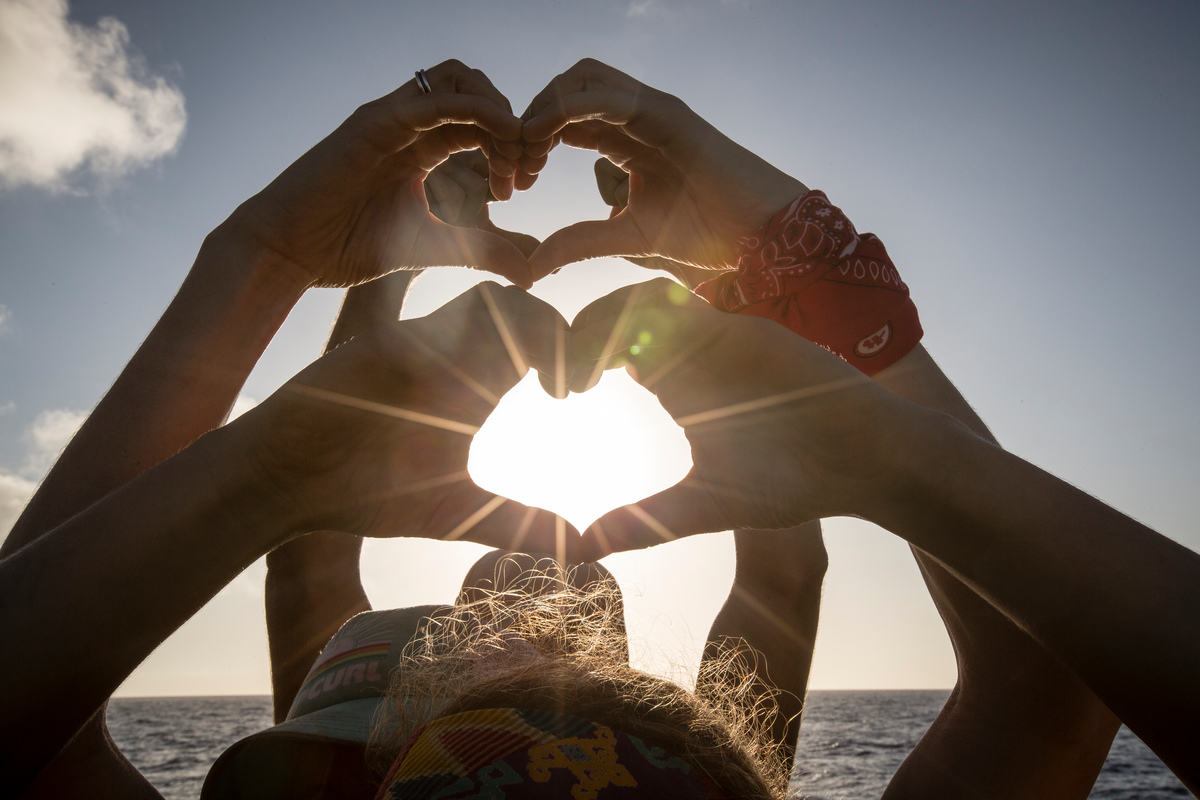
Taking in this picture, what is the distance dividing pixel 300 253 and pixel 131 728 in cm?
7774

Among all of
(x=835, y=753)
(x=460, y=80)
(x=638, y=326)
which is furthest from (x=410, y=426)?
(x=835, y=753)

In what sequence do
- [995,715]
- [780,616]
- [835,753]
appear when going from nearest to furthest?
[995,715] < [780,616] < [835,753]

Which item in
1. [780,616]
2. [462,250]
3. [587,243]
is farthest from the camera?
[780,616]

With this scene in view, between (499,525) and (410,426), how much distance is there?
0.28 m

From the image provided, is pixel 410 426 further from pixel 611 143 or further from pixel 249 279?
pixel 611 143

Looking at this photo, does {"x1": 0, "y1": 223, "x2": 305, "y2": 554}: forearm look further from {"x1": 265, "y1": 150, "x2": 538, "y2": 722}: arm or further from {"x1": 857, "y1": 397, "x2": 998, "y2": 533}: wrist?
{"x1": 857, "y1": 397, "x2": 998, "y2": 533}: wrist

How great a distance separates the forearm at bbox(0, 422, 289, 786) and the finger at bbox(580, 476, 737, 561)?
626 mm

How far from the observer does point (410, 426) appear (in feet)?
4.06

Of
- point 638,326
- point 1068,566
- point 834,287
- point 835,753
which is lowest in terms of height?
point 835,753

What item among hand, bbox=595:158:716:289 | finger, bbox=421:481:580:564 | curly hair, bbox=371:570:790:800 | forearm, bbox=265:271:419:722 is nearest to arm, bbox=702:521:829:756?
curly hair, bbox=371:570:790:800

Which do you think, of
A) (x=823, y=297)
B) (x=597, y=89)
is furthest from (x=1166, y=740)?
(x=597, y=89)

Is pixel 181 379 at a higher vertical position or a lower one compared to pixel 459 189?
lower

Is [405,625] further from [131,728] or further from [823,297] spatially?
[131,728]

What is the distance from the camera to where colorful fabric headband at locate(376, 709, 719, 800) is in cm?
103
